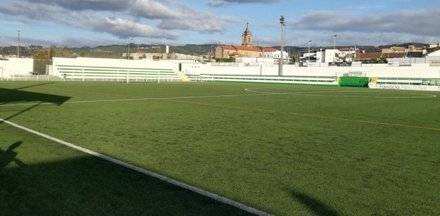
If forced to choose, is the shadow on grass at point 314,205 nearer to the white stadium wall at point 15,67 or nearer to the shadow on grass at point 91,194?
the shadow on grass at point 91,194

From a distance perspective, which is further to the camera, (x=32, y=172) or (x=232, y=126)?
(x=232, y=126)

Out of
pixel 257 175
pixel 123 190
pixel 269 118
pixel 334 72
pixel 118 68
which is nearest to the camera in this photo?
pixel 123 190

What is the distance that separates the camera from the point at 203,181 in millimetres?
7281

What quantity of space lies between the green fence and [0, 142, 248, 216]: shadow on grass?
50634mm

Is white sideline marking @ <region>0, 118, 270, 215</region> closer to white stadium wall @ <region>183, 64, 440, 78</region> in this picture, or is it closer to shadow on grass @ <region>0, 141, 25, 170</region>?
shadow on grass @ <region>0, 141, 25, 170</region>

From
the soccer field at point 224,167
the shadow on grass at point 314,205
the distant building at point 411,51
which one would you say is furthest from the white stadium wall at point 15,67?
the distant building at point 411,51

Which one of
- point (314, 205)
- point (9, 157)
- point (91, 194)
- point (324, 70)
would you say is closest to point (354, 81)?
point (324, 70)

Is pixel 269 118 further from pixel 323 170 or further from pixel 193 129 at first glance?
pixel 323 170

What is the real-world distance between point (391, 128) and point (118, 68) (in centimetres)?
6274

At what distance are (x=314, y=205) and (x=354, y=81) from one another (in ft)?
171

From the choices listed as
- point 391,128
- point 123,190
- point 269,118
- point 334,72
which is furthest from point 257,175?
point 334,72

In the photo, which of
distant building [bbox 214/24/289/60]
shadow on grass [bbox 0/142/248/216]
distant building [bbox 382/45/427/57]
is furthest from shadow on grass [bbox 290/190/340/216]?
distant building [bbox 214/24/289/60]

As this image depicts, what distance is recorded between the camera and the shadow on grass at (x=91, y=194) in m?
5.78

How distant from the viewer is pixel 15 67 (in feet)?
218
